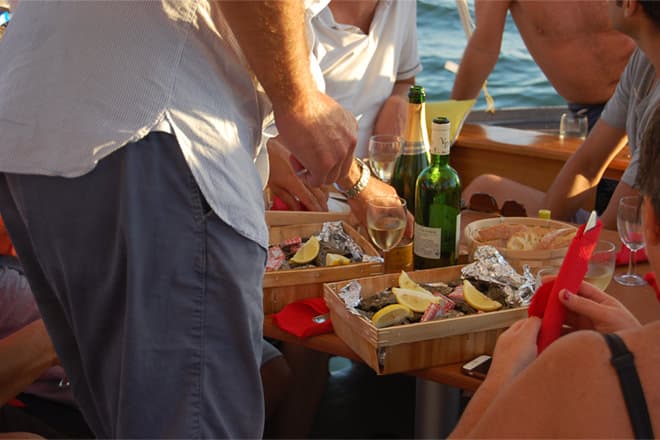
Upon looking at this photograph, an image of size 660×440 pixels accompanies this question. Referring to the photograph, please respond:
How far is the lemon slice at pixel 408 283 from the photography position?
1.50 m

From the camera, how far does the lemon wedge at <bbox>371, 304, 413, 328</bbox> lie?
4.57 feet

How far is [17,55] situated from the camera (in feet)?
3.79

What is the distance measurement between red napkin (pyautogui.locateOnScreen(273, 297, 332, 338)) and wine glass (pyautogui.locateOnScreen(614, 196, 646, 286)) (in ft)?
2.01

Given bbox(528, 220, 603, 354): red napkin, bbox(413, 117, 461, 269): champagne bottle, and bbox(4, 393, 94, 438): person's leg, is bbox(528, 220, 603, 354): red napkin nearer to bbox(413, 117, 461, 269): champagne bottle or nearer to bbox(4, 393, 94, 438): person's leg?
bbox(413, 117, 461, 269): champagne bottle

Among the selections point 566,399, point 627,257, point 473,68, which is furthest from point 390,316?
point 473,68

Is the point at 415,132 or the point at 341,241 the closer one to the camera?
the point at 341,241

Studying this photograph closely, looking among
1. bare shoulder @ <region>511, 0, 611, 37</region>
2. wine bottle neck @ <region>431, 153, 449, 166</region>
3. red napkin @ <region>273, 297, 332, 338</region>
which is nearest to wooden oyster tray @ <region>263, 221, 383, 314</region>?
red napkin @ <region>273, 297, 332, 338</region>

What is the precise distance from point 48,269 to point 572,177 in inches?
67.4

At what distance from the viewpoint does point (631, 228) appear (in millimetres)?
1626

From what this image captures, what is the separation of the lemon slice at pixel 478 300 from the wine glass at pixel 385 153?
1.78 feet

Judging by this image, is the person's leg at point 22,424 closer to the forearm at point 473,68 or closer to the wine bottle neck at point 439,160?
the wine bottle neck at point 439,160

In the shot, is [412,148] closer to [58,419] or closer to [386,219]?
[386,219]

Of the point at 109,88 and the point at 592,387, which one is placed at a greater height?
the point at 109,88

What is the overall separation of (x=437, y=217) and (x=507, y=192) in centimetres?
93
